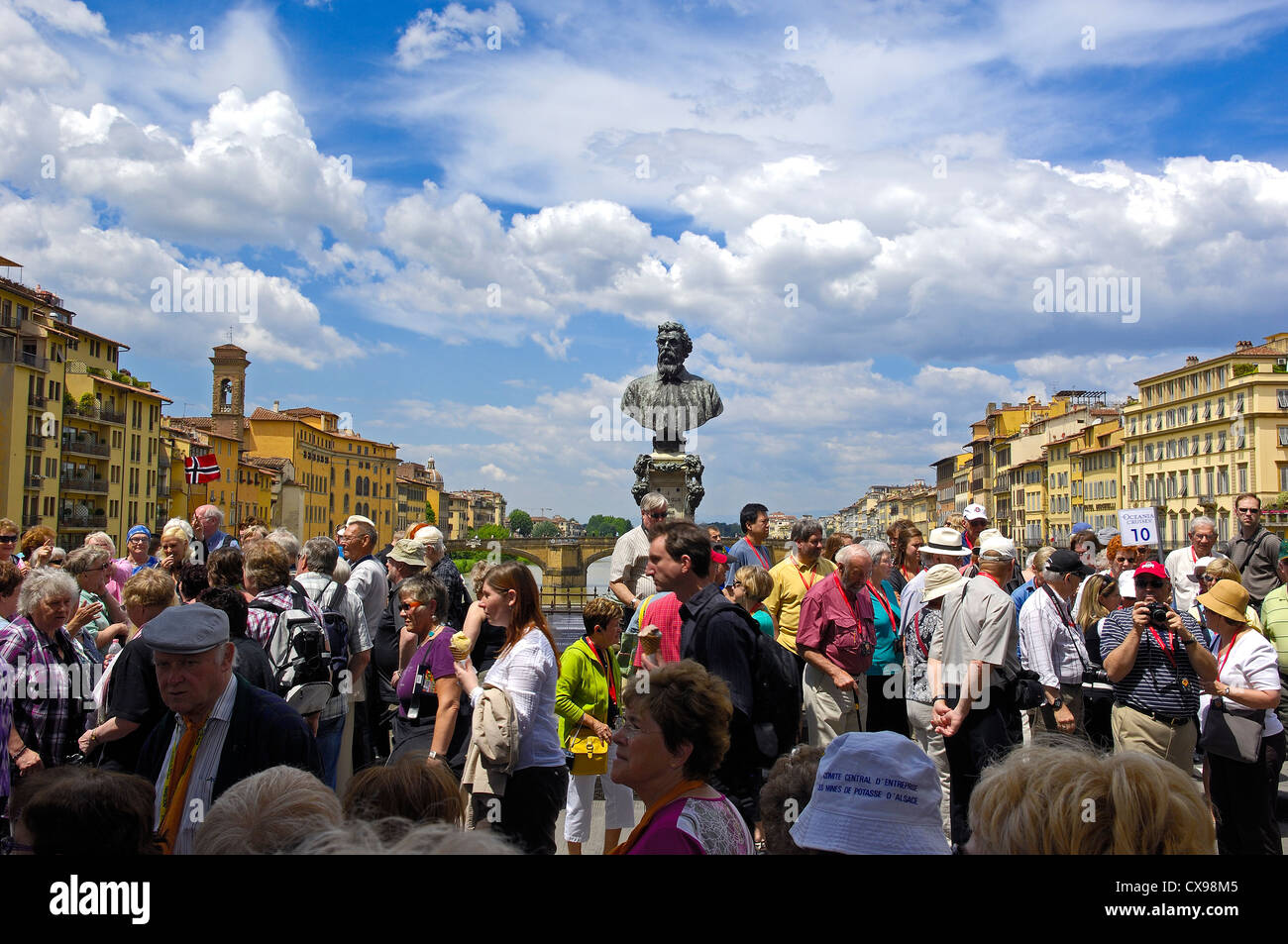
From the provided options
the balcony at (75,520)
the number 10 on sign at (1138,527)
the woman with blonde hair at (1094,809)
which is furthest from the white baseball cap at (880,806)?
the balcony at (75,520)

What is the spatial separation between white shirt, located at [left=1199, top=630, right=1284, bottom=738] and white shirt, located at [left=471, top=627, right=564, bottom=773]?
3655mm

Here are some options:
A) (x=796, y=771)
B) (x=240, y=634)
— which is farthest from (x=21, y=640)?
(x=796, y=771)

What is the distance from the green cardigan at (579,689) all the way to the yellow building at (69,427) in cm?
5562

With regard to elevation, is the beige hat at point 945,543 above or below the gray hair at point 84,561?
above

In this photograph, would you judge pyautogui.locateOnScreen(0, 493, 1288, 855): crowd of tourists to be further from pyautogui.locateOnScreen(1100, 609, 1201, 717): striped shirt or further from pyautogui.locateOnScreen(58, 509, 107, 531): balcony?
pyautogui.locateOnScreen(58, 509, 107, 531): balcony

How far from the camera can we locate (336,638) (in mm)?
5586

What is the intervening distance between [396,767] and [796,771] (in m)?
1.30

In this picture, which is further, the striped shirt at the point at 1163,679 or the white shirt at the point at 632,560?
the white shirt at the point at 632,560

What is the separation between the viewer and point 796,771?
127 inches

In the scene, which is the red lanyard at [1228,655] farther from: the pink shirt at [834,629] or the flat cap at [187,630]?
the flat cap at [187,630]

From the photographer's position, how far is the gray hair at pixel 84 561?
6449mm

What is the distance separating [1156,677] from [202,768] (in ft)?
16.3

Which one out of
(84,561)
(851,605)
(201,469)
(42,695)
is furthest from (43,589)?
(201,469)

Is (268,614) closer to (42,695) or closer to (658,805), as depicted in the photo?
(42,695)
